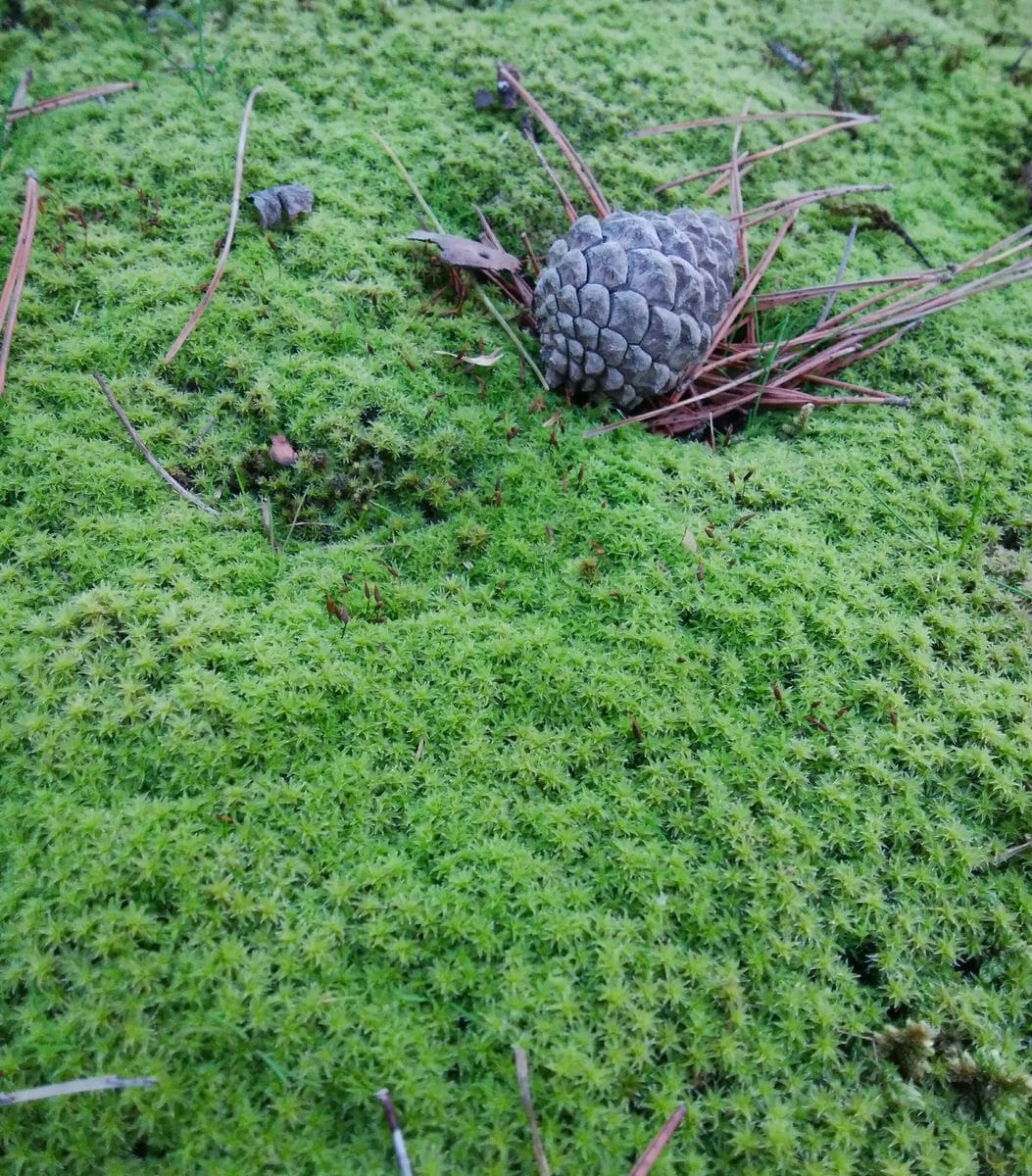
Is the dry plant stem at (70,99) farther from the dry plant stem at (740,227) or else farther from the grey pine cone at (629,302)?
the dry plant stem at (740,227)

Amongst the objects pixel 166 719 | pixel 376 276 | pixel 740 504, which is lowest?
pixel 166 719

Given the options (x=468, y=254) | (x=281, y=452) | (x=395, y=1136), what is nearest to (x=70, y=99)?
(x=468, y=254)

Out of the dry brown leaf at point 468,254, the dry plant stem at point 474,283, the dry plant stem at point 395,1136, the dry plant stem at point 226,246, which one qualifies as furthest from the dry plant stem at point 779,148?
the dry plant stem at point 395,1136

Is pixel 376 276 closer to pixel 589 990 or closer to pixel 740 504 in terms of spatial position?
pixel 740 504

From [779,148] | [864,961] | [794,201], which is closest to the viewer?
[864,961]

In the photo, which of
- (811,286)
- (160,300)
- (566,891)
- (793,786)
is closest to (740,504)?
(793,786)

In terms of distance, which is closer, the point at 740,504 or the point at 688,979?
the point at 688,979

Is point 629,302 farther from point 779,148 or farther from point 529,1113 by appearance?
point 529,1113
